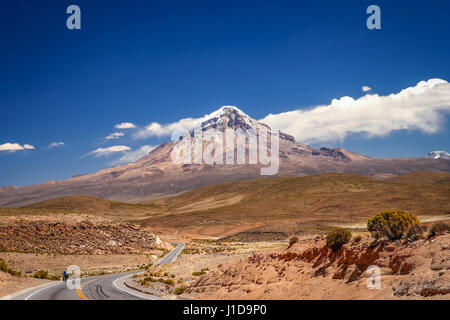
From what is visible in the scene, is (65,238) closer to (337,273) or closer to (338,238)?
(338,238)

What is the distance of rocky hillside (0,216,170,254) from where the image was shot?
159ft

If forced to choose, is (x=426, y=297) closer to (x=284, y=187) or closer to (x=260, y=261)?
(x=260, y=261)

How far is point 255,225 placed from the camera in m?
95.3

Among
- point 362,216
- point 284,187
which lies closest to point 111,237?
point 362,216

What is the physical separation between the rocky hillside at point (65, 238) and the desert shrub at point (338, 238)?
1707 inches

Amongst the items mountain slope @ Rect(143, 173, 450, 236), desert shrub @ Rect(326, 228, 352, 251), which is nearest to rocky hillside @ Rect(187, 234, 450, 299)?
desert shrub @ Rect(326, 228, 352, 251)

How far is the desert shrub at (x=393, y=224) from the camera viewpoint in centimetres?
1391

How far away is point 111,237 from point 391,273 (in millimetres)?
51992

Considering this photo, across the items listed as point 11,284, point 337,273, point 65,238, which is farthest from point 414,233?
point 65,238

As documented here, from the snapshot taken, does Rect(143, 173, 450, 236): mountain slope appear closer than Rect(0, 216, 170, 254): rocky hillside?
No

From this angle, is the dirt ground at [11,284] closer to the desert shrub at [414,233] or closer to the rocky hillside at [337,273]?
the rocky hillside at [337,273]

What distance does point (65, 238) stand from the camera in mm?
52000

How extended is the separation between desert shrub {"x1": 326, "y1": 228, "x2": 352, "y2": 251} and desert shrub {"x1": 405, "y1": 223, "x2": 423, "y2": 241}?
2648mm

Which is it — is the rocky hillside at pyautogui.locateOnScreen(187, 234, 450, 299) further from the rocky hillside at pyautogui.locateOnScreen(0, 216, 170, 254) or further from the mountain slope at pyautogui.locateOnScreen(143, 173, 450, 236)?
the mountain slope at pyautogui.locateOnScreen(143, 173, 450, 236)
